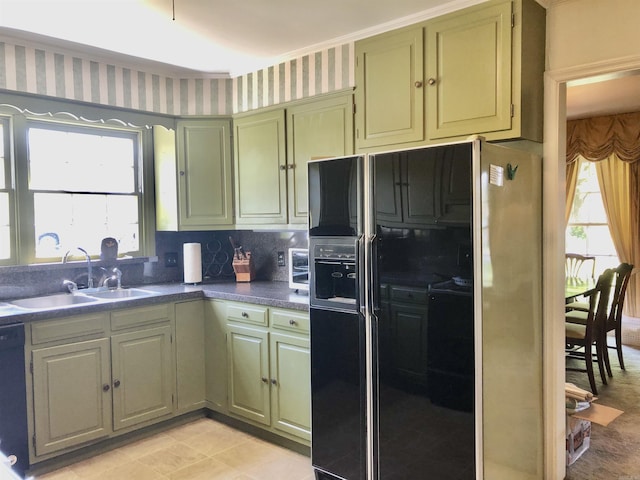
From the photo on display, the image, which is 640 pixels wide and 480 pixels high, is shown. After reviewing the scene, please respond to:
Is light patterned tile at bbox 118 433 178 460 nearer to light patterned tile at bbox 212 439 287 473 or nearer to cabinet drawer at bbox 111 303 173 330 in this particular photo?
light patterned tile at bbox 212 439 287 473

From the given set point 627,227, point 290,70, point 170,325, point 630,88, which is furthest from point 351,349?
point 627,227

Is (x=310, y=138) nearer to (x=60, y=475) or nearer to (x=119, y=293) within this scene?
(x=119, y=293)

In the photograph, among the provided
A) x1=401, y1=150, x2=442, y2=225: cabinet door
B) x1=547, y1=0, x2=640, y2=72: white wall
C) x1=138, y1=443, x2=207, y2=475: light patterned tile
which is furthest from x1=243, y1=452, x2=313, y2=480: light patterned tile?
x1=547, y1=0, x2=640, y2=72: white wall

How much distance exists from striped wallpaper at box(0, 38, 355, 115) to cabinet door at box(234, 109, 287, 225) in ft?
0.47

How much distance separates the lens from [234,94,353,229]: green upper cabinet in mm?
3092

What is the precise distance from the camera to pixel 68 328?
2.83 metres

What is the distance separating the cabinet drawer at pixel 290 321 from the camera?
2.85 metres

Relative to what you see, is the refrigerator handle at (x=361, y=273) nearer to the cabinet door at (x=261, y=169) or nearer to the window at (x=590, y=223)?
the cabinet door at (x=261, y=169)

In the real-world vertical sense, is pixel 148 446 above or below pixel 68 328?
below

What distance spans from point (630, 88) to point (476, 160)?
329cm

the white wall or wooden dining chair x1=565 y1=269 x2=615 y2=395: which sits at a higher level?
the white wall

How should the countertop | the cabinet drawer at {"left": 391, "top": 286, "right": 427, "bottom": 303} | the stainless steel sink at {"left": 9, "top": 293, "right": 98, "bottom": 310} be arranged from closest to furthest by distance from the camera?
the cabinet drawer at {"left": 391, "top": 286, "right": 427, "bottom": 303}, the countertop, the stainless steel sink at {"left": 9, "top": 293, "right": 98, "bottom": 310}

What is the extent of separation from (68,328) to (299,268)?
1.41m

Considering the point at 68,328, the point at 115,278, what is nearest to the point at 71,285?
the point at 115,278
